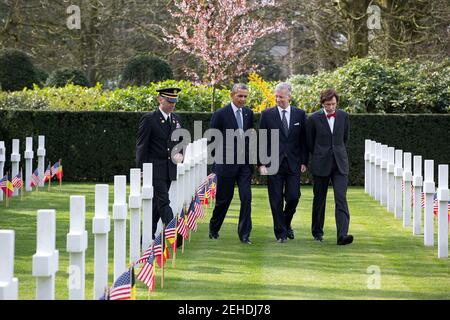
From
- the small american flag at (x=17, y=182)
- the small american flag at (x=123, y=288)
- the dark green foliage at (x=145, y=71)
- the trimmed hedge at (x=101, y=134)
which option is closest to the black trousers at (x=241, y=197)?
the small american flag at (x=123, y=288)

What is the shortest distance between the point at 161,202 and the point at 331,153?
243cm

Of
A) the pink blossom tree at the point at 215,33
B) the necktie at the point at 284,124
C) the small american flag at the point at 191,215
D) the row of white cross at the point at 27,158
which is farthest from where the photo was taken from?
the pink blossom tree at the point at 215,33

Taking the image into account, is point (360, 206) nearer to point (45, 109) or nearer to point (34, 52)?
point (45, 109)

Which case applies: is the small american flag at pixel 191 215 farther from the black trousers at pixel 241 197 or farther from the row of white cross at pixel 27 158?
the row of white cross at pixel 27 158

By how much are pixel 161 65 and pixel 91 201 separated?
569 inches

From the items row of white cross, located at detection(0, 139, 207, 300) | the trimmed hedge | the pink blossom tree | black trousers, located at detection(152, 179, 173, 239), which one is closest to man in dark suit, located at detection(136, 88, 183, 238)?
black trousers, located at detection(152, 179, 173, 239)

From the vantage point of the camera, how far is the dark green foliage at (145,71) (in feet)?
113

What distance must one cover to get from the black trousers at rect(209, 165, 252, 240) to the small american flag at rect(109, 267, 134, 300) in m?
6.11

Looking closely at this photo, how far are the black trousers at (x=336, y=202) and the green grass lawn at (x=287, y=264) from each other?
224 mm

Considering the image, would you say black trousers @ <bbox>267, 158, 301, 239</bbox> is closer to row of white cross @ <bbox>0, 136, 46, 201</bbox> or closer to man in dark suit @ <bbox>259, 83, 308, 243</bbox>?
man in dark suit @ <bbox>259, 83, 308, 243</bbox>

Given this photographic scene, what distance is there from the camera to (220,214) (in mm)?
15266

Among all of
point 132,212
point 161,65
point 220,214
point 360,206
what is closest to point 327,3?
point 161,65

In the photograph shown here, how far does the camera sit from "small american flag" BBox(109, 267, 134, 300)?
858 centimetres

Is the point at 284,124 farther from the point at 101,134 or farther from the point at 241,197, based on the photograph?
the point at 101,134
